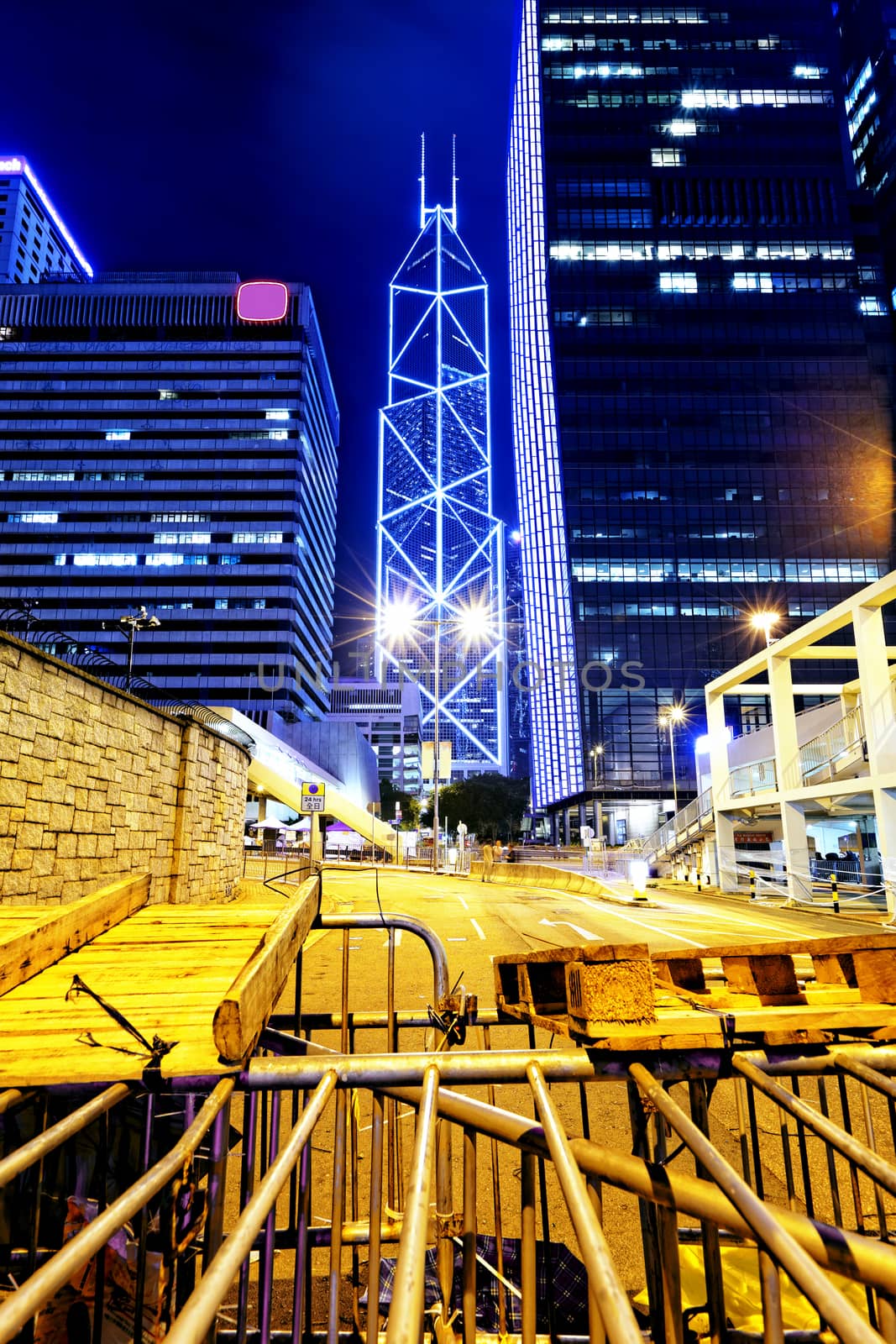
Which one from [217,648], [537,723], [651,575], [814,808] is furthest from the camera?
[537,723]

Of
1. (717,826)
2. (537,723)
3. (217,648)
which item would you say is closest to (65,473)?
(217,648)

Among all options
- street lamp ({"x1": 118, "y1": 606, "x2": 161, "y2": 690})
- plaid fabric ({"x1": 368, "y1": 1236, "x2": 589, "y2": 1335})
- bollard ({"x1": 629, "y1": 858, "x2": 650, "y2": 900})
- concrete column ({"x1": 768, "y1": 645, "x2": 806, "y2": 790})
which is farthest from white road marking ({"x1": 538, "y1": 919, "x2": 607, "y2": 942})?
concrete column ({"x1": 768, "y1": 645, "x2": 806, "y2": 790})

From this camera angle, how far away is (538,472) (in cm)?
9850

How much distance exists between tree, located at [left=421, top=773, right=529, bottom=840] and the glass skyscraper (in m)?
6.22

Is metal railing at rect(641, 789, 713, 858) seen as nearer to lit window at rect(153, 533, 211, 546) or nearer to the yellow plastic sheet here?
the yellow plastic sheet

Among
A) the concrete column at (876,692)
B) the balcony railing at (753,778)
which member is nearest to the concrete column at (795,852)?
the balcony railing at (753,778)

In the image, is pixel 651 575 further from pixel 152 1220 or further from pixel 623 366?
→ pixel 152 1220

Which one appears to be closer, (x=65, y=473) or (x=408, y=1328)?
(x=408, y=1328)

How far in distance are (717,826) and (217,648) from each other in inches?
2932

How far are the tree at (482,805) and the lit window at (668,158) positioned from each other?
9259 centimetres

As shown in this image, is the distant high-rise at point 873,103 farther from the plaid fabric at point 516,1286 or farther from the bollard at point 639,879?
the plaid fabric at point 516,1286

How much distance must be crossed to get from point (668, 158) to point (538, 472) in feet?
163

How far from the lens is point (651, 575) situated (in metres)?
85.9

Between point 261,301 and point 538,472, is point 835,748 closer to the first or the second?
point 538,472
